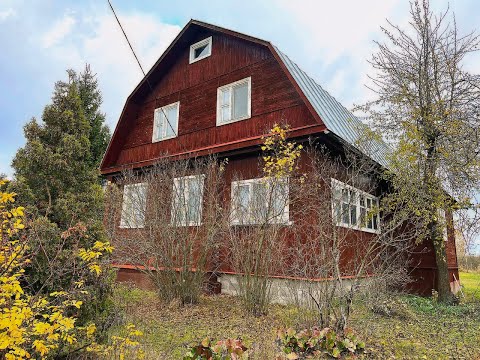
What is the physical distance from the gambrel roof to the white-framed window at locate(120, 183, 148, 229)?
401 cm

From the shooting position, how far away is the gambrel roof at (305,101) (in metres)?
8.48

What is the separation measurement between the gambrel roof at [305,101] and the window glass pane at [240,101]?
137 cm

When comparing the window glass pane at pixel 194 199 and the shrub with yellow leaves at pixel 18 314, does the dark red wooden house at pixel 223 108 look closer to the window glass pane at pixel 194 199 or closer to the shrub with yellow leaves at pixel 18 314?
the window glass pane at pixel 194 199

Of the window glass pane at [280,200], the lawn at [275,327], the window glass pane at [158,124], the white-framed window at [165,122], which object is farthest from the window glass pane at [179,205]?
the window glass pane at [158,124]

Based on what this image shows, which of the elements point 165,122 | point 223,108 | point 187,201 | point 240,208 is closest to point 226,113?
point 223,108

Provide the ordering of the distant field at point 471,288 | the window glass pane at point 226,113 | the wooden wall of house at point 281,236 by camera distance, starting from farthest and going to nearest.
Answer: the distant field at point 471,288 → the window glass pane at point 226,113 → the wooden wall of house at point 281,236

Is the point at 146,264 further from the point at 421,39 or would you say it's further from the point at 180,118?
the point at 421,39

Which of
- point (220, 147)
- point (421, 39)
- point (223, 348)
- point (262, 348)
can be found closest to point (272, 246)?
point (262, 348)

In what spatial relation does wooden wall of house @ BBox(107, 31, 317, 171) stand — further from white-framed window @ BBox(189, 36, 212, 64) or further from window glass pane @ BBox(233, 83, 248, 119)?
window glass pane @ BBox(233, 83, 248, 119)

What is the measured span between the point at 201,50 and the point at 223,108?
2734 millimetres

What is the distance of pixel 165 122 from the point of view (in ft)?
39.8

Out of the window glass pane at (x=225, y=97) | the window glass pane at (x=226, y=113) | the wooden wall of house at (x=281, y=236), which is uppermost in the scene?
the window glass pane at (x=225, y=97)

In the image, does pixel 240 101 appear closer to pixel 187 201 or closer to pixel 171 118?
pixel 171 118

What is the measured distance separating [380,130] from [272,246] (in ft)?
15.7
